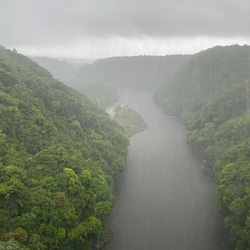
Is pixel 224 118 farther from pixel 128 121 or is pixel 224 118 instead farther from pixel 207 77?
pixel 207 77

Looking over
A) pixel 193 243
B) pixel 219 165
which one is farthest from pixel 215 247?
pixel 219 165

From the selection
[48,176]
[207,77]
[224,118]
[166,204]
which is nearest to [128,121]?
[224,118]

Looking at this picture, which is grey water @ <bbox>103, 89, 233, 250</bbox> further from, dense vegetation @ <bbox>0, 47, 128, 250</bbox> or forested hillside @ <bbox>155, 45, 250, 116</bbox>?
forested hillside @ <bbox>155, 45, 250, 116</bbox>

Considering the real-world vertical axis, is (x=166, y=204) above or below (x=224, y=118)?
below

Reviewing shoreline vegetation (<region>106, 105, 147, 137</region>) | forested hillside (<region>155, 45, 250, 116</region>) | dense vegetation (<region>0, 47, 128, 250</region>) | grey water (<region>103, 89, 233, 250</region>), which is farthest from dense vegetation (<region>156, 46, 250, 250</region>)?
shoreline vegetation (<region>106, 105, 147, 137</region>)

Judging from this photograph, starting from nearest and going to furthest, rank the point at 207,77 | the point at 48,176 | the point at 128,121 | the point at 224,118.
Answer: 1. the point at 48,176
2. the point at 224,118
3. the point at 128,121
4. the point at 207,77

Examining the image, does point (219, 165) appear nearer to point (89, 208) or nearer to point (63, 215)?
point (89, 208)

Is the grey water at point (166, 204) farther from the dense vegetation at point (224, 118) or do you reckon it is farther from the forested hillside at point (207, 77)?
the forested hillside at point (207, 77)
